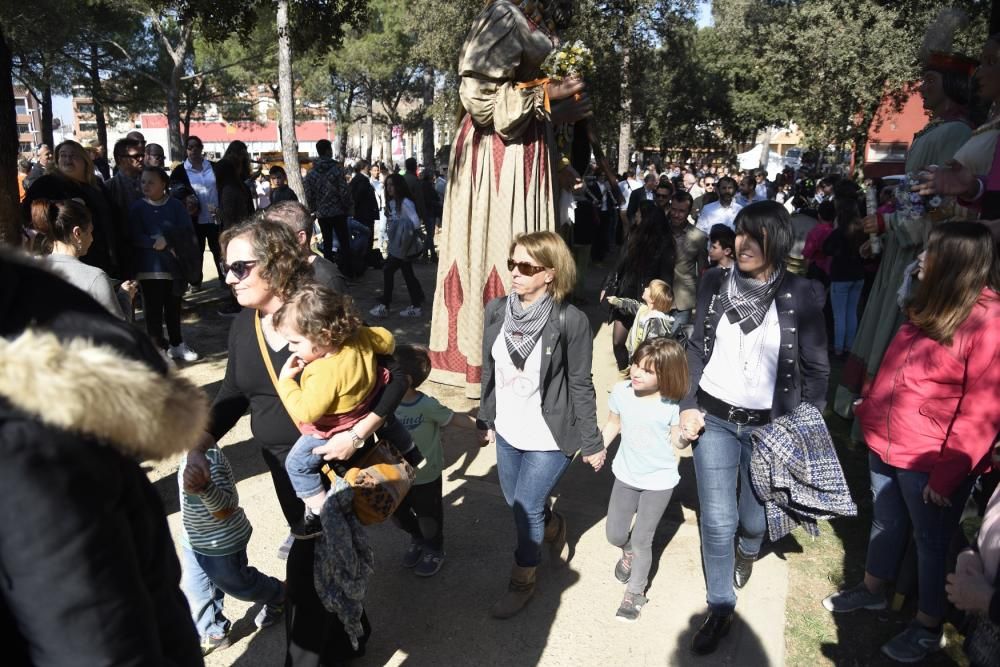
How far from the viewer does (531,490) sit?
3.23 meters

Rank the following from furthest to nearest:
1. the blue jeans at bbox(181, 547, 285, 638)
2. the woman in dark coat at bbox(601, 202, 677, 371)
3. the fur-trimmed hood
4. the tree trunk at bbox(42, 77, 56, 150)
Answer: the tree trunk at bbox(42, 77, 56, 150) → the woman in dark coat at bbox(601, 202, 677, 371) → the blue jeans at bbox(181, 547, 285, 638) → the fur-trimmed hood

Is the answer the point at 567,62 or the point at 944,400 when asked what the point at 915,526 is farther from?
the point at 567,62

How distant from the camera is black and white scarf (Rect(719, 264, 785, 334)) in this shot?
3.05 m

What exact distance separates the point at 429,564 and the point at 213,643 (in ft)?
3.51

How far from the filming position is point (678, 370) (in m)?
3.28

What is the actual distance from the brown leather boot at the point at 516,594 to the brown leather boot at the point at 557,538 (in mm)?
416

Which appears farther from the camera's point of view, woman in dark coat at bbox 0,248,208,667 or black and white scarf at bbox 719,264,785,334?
black and white scarf at bbox 719,264,785,334

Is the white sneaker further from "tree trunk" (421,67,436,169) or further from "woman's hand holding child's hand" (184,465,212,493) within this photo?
"tree trunk" (421,67,436,169)

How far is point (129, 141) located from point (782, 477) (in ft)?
21.7

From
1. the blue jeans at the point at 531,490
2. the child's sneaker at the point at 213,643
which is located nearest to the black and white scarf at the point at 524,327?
the blue jeans at the point at 531,490

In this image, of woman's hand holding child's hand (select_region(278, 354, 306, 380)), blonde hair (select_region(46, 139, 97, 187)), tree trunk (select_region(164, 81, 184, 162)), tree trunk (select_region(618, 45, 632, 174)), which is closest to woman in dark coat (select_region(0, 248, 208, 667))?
woman's hand holding child's hand (select_region(278, 354, 306, 380))

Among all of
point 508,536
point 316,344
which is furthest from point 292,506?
point 508,536

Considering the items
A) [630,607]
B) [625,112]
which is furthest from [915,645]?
[625,112]

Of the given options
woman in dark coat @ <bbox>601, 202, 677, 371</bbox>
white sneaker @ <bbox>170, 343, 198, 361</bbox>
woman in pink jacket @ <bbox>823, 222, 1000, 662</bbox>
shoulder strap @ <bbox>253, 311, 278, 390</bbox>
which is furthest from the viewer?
white sneaker @ <bbox>170, 343, 198, 361</bbox>
